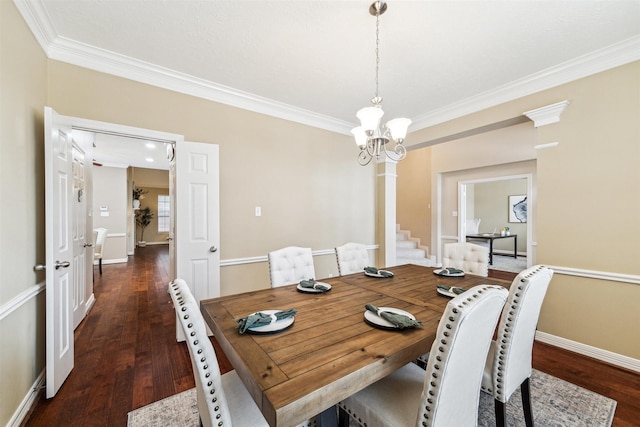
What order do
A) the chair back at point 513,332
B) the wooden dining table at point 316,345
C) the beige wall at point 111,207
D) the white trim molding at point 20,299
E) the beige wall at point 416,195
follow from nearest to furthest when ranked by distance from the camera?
the wooden dining table at point 316,345
the chair back at point 513,332
the white trim molding at point 20,299
the beige wall at point 416,195
the beige wall at point 111,207

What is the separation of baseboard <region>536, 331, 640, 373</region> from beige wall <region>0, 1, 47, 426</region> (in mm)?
4208

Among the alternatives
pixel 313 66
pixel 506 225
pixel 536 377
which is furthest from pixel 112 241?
pixel 506 225

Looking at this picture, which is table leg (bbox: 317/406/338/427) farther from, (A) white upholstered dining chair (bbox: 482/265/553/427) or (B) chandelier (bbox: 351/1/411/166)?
(B) chandelier (bbox: 351/1/411/166)

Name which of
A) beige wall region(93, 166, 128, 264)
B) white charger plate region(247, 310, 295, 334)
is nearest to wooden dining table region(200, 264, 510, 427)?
white charger plate region(247, 310, 295, 334)

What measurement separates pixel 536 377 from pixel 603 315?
0.94 metres

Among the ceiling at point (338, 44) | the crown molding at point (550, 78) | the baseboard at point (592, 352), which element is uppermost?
the ceiling at point (338, 44)

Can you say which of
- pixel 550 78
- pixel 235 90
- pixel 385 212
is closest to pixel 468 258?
pixel 385 212

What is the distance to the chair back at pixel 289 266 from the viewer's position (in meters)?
2.22

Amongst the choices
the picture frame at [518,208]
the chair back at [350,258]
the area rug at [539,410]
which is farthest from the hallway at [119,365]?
the picture frame at [518,208]

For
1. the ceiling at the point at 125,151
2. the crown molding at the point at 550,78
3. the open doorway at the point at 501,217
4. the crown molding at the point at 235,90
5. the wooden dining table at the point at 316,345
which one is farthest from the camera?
the open doorway at the point at 501,217

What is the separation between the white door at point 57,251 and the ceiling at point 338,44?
2.47 ft

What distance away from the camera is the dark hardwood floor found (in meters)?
Result: 1.67

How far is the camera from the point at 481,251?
255 centimetres

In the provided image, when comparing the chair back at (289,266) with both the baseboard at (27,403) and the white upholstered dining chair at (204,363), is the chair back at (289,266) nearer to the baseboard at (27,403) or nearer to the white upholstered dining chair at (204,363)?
the white upholstered dining chair at (204,363)
